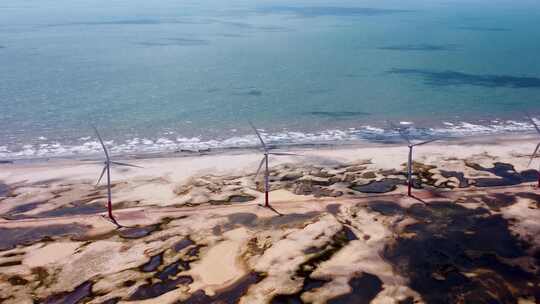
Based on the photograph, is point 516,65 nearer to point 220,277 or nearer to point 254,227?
point 254,227

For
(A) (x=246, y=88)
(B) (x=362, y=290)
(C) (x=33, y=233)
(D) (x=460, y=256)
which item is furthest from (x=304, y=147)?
(A) (x=246, y=88)

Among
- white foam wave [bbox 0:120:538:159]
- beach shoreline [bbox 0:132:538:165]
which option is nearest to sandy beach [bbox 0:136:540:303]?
beach shoreline [bbox 0:132:538:165]

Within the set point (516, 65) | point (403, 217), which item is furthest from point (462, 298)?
point (516, 65)

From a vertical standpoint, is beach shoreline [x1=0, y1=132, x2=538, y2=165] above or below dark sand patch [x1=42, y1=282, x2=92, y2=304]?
above

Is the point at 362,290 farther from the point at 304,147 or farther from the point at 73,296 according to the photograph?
the point at 304,147

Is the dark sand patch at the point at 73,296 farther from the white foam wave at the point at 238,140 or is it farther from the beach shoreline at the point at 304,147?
the white foam wave at the point at 238,140

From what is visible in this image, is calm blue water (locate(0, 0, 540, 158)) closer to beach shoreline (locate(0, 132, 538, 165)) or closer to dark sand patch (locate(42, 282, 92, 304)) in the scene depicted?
beach shoreline (locate(0, 132, 538, 165))
